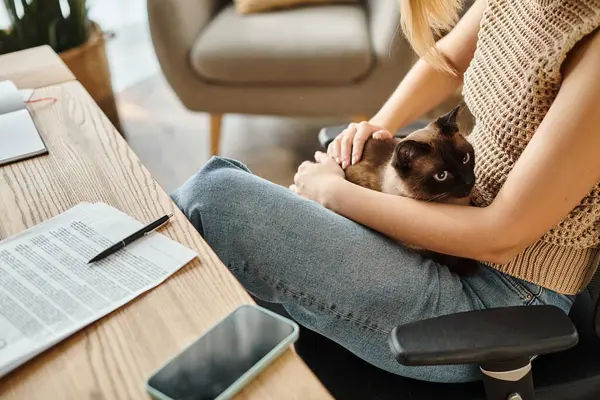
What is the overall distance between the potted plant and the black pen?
5.12 ft

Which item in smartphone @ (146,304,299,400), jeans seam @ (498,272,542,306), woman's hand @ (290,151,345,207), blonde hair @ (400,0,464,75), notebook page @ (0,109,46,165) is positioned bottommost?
jeans seam @ (498,272,542,306)

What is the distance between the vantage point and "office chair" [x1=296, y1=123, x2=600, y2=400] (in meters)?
0.71

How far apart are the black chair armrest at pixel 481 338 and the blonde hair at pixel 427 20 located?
23.5 inches

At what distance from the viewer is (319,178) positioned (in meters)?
1.09

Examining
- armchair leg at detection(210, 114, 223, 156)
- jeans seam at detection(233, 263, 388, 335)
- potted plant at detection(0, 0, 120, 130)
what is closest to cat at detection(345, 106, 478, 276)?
jeans seam at detection(233, 263, 388, 335)

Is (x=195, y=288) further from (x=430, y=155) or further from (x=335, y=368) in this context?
(x=430, y=155)

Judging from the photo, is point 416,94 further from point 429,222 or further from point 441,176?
point 429,222

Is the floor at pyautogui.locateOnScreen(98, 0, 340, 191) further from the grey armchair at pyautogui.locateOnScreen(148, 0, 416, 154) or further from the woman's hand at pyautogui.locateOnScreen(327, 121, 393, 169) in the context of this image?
the woman's hand at pyautogui.locateOnScreen(327, 121, 393, 169)

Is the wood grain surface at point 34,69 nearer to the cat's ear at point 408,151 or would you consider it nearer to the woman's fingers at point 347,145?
the woman's fingers at point 347,145

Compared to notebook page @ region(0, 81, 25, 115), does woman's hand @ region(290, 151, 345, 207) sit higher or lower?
lower

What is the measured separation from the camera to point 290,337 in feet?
2.01

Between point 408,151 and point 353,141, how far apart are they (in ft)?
0.50

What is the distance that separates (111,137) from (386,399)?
0.65 meters

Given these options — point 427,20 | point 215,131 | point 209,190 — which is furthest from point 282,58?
point 209,190
